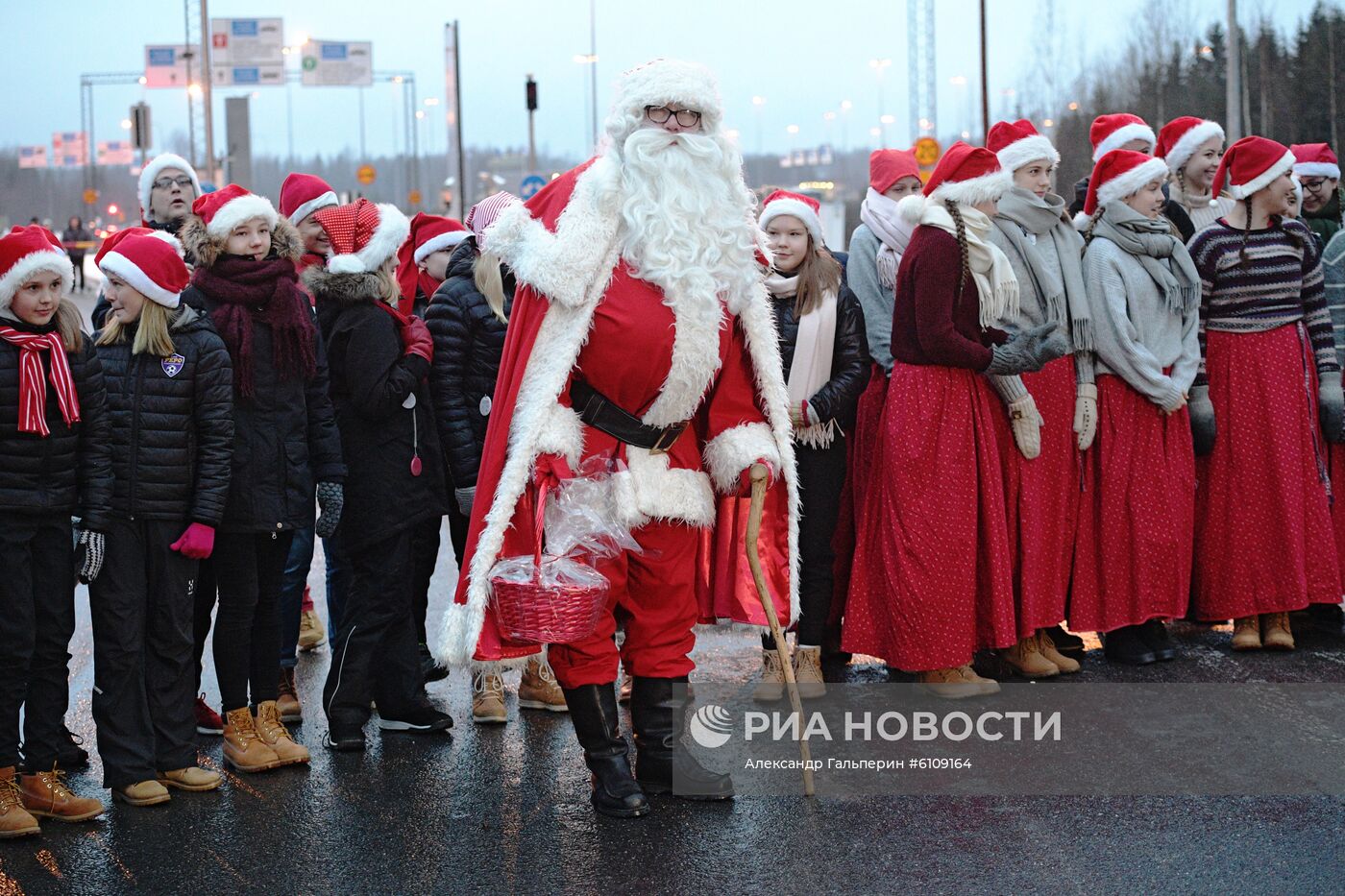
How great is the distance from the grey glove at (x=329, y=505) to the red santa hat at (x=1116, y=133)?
13.4 feet

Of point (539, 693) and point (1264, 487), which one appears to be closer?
point (539, 693)

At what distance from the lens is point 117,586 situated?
5.08 m

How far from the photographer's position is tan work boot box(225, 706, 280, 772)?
542 centimetres

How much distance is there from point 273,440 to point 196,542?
54cm

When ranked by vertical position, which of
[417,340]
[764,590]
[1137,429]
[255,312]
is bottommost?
[764,590]

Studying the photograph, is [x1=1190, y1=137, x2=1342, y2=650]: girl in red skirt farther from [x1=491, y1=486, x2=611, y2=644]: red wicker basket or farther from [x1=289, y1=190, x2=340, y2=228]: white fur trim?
[x1=289, y1=190, x2=340, y2=228]: white fur trim

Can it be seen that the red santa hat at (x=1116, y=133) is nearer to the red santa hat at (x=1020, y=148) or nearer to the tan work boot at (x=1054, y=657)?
the red santa hat at (x=1020, y=148)

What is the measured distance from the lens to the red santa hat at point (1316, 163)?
323 inches

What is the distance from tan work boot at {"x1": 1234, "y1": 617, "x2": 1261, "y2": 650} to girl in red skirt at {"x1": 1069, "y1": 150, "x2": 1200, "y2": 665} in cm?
35

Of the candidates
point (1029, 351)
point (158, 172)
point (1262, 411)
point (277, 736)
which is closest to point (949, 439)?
point (1029, 351)

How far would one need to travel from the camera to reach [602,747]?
5027mm

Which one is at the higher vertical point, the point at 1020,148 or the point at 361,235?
the point at 1020,148

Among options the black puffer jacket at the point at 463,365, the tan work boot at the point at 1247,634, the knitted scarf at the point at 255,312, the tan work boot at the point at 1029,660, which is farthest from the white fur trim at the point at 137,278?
the tan work boot at the point at 1247,634

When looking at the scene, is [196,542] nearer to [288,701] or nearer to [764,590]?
[288,701]
